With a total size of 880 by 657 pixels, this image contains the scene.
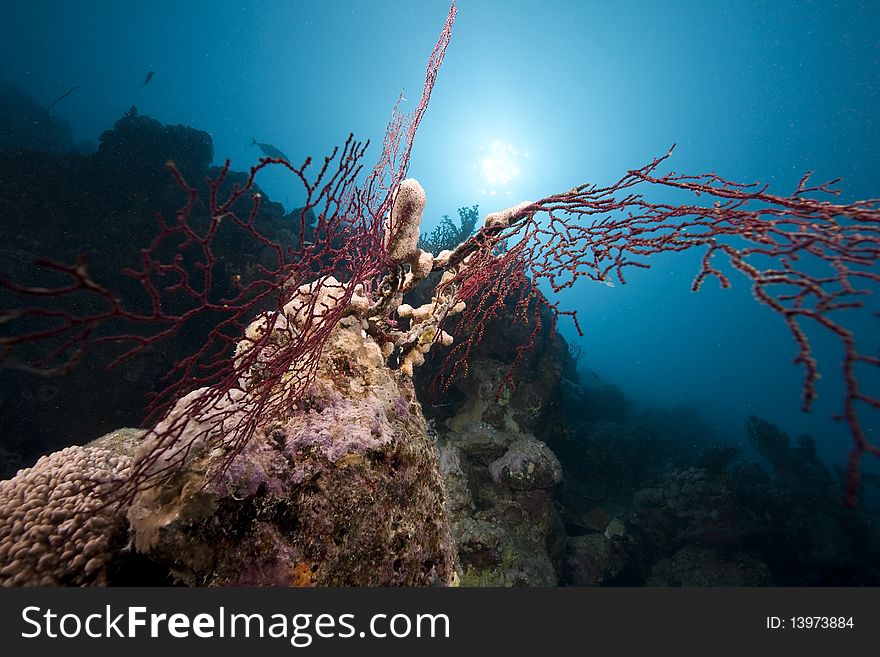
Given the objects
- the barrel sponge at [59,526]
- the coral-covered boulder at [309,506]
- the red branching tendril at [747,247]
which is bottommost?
the barrel sponge at [59,526]

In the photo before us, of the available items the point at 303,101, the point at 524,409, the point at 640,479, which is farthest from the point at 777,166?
the point at 303,101

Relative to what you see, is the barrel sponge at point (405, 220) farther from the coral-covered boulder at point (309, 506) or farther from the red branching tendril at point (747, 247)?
the coral-covered boulder at point (309, 506)

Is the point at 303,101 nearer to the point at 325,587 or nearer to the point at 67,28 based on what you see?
the point at 67,28

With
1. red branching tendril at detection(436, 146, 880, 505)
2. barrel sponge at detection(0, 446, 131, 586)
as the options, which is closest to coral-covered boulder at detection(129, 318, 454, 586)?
barrel sponge at detection(0, 446, 131, 586)

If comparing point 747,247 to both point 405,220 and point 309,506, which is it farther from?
point 309,506

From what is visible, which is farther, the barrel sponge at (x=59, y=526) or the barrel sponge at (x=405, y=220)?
the barrel sponge at (x=405, y=220)

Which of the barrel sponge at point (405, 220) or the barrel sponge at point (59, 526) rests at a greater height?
the barrel sponge at point (405, 220)

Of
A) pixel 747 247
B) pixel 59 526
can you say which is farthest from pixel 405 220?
pixel 59 526

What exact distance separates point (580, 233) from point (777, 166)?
85.4m

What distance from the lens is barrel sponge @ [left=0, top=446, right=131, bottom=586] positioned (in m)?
2.19

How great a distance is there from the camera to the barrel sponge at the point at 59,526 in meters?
2.19

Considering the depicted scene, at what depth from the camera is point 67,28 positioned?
54375 mm

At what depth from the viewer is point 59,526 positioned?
230 cm

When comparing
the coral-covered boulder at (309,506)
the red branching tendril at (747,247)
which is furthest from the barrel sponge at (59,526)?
the red branching tendril at (747,247)
